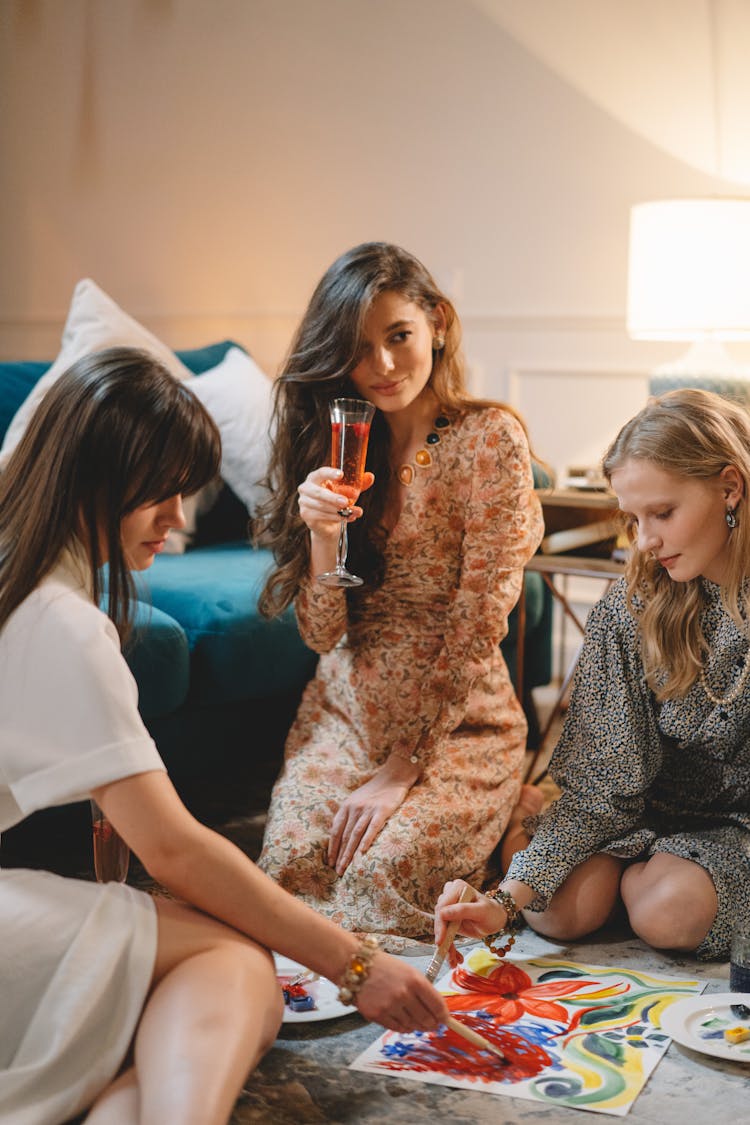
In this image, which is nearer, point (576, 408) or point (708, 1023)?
point (708, 1023)

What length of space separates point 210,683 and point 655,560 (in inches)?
36.7

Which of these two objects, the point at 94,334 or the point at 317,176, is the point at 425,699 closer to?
the point at 94,334

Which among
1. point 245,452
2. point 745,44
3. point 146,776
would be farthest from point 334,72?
point 146,776

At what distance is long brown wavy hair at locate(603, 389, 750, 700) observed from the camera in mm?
1896

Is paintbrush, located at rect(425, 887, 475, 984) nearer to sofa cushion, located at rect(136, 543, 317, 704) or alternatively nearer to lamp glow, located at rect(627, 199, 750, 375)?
sofa cushion, located at rect(136, 543, 317, 704)

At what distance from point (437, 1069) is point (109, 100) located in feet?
13.3

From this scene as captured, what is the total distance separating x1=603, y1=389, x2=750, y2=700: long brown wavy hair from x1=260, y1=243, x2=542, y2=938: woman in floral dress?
264 mm

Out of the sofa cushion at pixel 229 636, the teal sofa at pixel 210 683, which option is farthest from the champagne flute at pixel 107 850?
the sofa cushion at pixel 229 636

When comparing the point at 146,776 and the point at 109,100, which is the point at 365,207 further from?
the point at 146,776

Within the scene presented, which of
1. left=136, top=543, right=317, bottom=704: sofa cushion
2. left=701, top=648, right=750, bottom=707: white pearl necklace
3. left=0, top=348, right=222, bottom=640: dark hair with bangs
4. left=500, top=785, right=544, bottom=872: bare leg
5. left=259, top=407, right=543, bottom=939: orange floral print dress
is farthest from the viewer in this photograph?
left=136, top=543, right=317, bottom=704: sofa cushion

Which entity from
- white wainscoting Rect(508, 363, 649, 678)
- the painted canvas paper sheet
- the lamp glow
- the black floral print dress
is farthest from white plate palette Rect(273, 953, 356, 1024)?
white wainscoting Rect(508, 363, 649, 678)

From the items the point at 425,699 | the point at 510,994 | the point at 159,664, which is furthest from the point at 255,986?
the point at 159,664

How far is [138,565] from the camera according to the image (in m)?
1.53

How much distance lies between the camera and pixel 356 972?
135 cm
